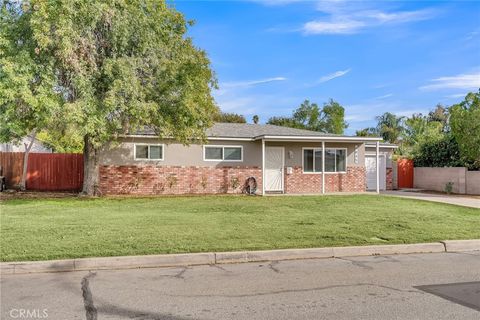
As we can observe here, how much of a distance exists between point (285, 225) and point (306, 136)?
10.2 m

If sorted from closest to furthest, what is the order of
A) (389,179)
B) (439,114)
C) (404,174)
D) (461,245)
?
(461,245) → (389,179) → (404,174) → (439,114)

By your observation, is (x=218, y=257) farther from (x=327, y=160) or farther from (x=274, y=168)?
(x=327, y=160)

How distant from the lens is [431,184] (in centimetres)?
2523

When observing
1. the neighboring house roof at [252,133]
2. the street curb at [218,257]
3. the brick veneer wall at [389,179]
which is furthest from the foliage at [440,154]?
the street curb at [218,257]

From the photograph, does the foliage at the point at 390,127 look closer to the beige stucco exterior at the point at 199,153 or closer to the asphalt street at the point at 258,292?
the beige stucco exterior at the point at 199,153

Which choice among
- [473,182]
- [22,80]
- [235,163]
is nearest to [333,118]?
[473,182]

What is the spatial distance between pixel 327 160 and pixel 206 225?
12943 mm

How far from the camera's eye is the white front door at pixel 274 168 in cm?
2130

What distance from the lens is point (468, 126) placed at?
21328 mm

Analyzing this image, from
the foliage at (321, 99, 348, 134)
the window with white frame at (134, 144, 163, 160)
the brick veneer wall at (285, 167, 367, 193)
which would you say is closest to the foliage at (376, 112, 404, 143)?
the foliage at (321, 99, 348, 134)

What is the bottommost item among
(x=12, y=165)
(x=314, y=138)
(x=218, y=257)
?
(x=218, y=257)

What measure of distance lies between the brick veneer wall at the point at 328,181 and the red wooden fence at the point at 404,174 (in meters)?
5.77

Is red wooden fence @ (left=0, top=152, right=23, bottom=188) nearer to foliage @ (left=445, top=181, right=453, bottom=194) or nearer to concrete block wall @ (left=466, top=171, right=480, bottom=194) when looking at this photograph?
foliage @ (left=445, top=181, right=453, bottom=194)

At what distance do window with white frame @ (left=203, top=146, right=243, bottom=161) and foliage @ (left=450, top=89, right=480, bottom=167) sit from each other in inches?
447
